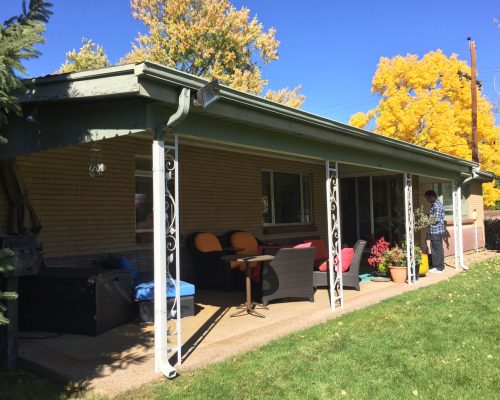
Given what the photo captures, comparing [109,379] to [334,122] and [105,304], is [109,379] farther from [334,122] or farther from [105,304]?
[334,122]

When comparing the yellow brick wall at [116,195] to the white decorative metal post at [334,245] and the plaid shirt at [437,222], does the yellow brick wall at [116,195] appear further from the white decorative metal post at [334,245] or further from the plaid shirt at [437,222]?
the plaid shirt at [437,222]

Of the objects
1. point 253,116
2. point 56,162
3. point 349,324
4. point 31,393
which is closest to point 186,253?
point 56,162

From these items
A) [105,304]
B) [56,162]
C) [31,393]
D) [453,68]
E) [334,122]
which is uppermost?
[453,68]

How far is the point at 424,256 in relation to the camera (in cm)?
1070

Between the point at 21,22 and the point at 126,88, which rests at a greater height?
the point at 21,22

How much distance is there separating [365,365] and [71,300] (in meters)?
3.52

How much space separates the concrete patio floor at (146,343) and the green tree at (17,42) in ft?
7.96

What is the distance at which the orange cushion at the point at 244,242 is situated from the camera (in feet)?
31.5

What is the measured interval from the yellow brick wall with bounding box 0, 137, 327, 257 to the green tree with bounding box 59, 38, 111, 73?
62.3ft

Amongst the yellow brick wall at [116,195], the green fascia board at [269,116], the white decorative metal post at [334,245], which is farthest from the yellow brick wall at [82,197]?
the white decorative metal post at [334,245]

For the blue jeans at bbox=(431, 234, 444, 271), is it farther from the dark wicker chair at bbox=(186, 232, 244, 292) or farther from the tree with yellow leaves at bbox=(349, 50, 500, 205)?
the tree with yellow leaves at bbox=(349, 50, 500, 205)

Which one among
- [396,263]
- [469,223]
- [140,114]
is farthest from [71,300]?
[469,223]

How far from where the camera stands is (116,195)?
784 centimetres

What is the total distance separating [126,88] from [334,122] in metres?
3.53
